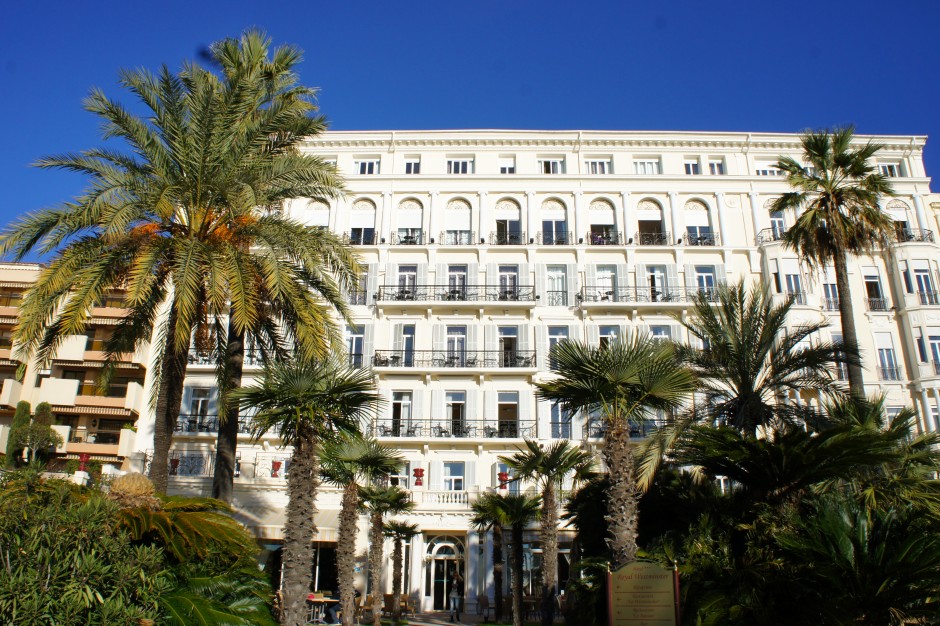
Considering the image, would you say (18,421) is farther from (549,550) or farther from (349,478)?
(549,550)

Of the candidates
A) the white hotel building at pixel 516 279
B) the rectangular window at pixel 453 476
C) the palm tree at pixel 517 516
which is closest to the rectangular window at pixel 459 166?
the white hotel building at pixel 516 279

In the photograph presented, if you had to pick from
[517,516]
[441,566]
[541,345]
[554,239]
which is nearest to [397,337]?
[541,345]

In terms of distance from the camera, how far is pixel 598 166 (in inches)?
1512

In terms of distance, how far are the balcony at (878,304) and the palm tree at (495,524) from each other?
2100cm

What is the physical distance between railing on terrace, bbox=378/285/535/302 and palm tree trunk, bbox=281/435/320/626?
2073 centimetres

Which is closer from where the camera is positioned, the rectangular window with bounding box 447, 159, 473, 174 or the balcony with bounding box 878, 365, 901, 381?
the balcony with bounding box 878, 365, 901, 381

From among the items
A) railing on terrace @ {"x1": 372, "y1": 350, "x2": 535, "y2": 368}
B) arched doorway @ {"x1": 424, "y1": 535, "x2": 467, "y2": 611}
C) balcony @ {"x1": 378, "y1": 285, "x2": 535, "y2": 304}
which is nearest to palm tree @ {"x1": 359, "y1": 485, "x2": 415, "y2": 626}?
arched doorway @ {"x1": 424, "y1": 535, "x2": 467, "y2": 611}

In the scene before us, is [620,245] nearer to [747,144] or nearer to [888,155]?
[747,144]

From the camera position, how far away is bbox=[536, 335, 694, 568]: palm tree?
1552cm

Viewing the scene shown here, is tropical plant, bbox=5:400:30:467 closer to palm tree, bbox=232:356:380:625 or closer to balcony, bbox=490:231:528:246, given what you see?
balcony, bbox=490:231:528:246

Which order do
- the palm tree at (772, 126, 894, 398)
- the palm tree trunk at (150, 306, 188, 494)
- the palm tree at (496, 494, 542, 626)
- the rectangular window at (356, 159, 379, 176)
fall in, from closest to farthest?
the palm tree trunk at (150, 306, 188, 494)
the palm tree at (772, 126, 894, 398)
the palm tree at (496, 494, 542, 626)
the rectangular window at (356, 159, 379, 176)

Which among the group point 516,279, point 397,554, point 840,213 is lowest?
point 397,554

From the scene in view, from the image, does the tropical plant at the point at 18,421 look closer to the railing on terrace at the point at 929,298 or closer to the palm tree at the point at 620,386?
the palm tree at the point at 620,386

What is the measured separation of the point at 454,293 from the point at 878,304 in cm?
2029
